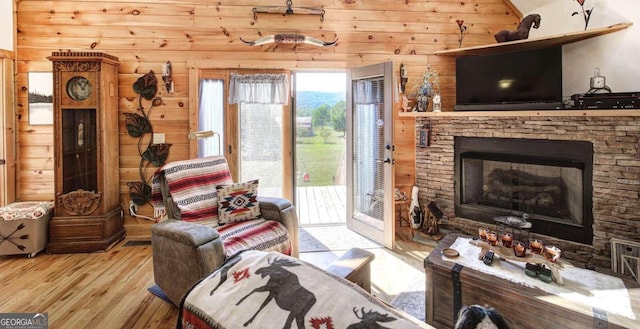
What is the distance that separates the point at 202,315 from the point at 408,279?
7.46 feet

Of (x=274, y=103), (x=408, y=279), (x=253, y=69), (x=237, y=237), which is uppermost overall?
(x=253, y=69)

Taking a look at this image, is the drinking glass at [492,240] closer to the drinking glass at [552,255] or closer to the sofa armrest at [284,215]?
the drinking glass at [552,255]

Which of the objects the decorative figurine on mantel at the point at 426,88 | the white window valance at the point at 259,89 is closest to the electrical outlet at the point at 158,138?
the white window valance at the point at 259,89

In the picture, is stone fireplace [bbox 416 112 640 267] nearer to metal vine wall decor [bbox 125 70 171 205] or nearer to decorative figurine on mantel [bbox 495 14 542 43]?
decorative figurine on mantel [bbox 495 14 542 43]

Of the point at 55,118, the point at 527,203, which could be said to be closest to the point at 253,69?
the point at 55,118

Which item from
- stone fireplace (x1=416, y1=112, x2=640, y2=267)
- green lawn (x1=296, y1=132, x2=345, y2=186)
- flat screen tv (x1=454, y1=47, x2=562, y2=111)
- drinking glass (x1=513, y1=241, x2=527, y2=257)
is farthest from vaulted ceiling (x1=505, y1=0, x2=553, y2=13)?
drinking glass (x1=513, y1=241, x2=527, y2=257)

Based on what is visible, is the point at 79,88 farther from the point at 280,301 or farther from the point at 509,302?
the point at 509,302

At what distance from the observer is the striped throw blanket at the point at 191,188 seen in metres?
2.60

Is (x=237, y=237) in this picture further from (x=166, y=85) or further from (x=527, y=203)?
(x=527, y=203)

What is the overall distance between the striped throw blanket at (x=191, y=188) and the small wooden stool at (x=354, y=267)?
1.40 m

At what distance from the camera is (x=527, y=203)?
3.40 metres

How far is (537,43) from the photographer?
3318mm

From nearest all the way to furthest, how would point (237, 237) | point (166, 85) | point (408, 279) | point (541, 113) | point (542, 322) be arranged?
point (542, 322) → point (237, 237) → point (408, 279) → point (541, 113) → point (166, 85)

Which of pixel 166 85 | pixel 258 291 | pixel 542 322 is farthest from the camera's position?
pixel 166 85
